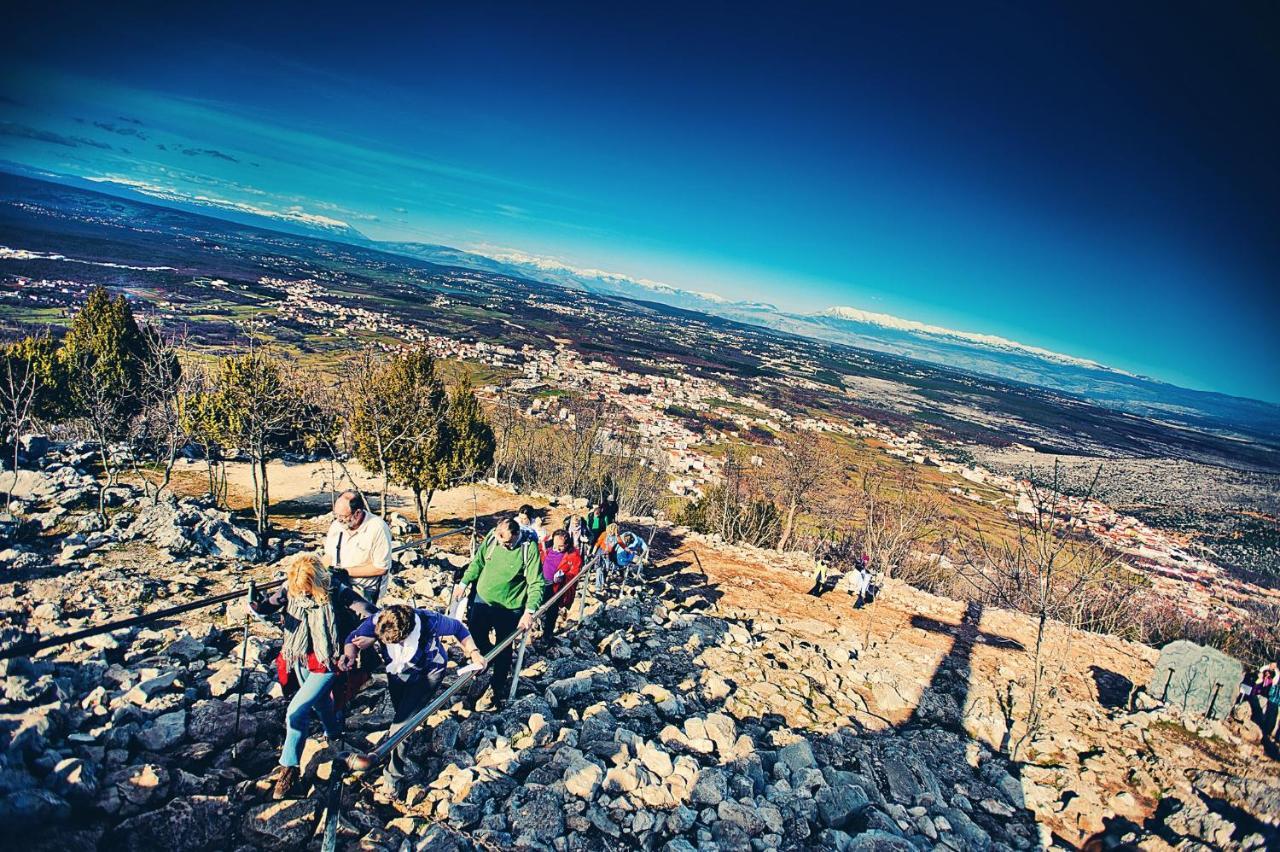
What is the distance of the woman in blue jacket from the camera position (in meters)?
4.50

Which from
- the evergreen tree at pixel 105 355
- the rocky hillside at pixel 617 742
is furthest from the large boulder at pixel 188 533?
the evergreen tree at pixel 105 355

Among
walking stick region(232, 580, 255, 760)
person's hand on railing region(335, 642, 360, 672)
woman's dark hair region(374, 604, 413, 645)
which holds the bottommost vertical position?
walking stick region(232, 580, 255, 760)

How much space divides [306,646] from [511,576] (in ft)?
7.47

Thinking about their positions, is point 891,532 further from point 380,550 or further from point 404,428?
point 380,550

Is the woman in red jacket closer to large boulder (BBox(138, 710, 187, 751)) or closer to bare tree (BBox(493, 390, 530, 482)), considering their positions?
large boulder (BBox(138, 710, 187, 751))

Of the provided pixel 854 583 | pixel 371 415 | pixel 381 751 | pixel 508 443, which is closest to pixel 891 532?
pixel 854 583

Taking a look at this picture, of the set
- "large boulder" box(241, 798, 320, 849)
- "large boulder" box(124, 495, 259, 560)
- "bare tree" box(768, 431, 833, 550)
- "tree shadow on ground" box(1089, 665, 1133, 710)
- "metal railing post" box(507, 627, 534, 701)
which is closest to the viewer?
"large boulder" box(241, 798, 320, 849)

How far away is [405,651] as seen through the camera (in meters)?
4.61

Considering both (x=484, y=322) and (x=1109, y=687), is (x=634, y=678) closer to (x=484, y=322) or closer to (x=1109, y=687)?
(x=1109, y=687)

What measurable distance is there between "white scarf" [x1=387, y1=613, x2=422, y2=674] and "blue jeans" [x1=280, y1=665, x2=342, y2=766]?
1.42 ft

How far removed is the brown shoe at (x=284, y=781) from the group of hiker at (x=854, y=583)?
12978 mm

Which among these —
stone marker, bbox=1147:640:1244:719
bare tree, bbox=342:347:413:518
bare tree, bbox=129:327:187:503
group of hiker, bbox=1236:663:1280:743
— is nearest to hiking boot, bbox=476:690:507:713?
stone marker, bbox=1147:640:1244:719

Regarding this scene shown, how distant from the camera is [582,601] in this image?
914 centimetres

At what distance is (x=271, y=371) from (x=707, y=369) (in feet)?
379
